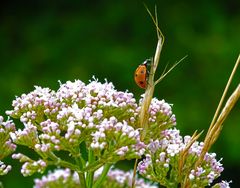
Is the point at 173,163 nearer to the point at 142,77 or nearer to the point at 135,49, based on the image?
the point at 142,77

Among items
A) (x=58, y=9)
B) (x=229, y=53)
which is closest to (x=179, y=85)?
(x=229, y=53)

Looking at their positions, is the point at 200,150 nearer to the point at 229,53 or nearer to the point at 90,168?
the point at 90,168

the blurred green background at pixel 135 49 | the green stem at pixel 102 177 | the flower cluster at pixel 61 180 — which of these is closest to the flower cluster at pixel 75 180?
the flower cluster at pixel 61 180

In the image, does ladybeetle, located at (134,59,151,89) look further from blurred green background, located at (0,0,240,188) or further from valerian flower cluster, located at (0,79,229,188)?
blurred green background, located at (0,0,240,188)

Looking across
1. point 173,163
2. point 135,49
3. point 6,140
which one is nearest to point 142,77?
point 173,163

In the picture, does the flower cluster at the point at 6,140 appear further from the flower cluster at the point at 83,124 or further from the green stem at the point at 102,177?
the green stem at the point at 102,177
